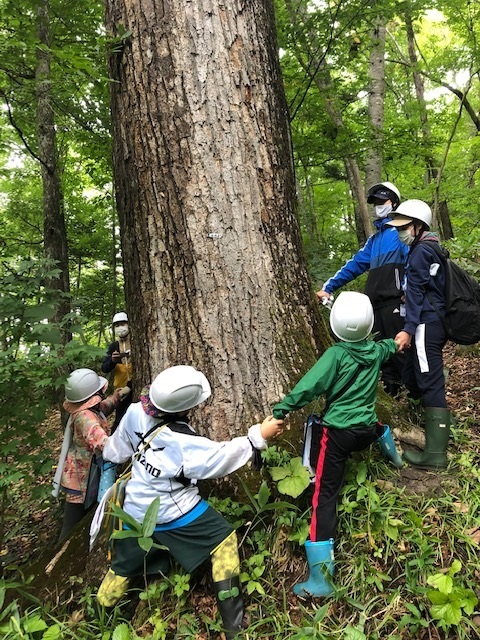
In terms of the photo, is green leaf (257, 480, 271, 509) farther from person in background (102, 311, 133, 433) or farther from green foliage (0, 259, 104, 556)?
person in background (102, 311, 133, 433)

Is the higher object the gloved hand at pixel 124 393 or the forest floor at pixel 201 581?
the gloved hand at pixel 124 393

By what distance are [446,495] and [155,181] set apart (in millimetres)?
2607

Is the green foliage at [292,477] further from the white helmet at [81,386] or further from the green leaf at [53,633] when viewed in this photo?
the white helmet at [81,386]

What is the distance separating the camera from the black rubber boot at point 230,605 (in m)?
2.09

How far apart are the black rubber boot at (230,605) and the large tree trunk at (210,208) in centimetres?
80

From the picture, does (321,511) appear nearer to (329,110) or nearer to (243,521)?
(243,521)

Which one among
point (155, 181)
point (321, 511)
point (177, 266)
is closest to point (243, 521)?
point (321, 511)

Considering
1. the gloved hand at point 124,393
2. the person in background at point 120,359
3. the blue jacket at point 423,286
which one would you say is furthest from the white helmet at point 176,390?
the person in background at point 120,359

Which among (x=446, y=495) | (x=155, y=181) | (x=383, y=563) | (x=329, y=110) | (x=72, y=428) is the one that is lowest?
(x=383, y=563)

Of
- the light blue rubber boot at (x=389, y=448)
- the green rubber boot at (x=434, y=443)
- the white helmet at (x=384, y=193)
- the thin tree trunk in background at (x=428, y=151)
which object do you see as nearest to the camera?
the light blue rubber boot at (x=389, y=448)

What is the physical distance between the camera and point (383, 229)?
12.1 feet

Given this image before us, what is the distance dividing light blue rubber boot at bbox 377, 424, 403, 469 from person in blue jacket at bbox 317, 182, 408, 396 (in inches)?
38.4

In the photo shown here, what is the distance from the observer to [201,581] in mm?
2377

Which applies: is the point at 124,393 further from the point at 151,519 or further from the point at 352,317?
the point at 352,317
